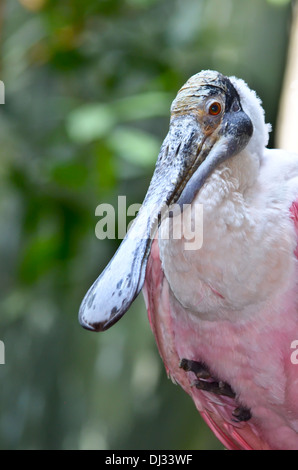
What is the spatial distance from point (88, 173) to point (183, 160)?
0.99 m

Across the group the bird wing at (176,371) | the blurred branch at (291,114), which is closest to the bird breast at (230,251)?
the bird wing at (176,371)

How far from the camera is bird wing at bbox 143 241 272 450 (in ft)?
4.99

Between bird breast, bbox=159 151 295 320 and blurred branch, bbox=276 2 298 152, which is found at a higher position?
blurred branch, bbox=276 2 298 152

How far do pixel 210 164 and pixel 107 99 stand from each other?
147 centimetres

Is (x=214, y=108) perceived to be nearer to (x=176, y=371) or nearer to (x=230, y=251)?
(x=230, y=251)

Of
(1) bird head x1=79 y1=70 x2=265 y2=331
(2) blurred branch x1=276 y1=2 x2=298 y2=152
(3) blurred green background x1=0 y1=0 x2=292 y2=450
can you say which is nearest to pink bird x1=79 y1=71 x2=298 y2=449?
(1) bird head x1=79 y1=70 x2=265 y2=331

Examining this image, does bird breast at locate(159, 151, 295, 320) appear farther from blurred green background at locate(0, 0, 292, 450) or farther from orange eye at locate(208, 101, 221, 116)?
blurred green background at locate(0, 0, 292, 450)

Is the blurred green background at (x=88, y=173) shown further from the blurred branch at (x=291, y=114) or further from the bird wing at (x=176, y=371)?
the bird wing at (x=176, y=371)

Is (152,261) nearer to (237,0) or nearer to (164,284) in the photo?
(164,284)

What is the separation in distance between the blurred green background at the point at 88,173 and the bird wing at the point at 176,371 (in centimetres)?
60

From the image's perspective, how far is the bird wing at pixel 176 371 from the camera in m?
1.52

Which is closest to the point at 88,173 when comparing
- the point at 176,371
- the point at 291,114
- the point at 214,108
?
the point at 291,114

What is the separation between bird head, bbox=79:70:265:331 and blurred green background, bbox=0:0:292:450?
2.44ft

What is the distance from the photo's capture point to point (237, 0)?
116 inches
